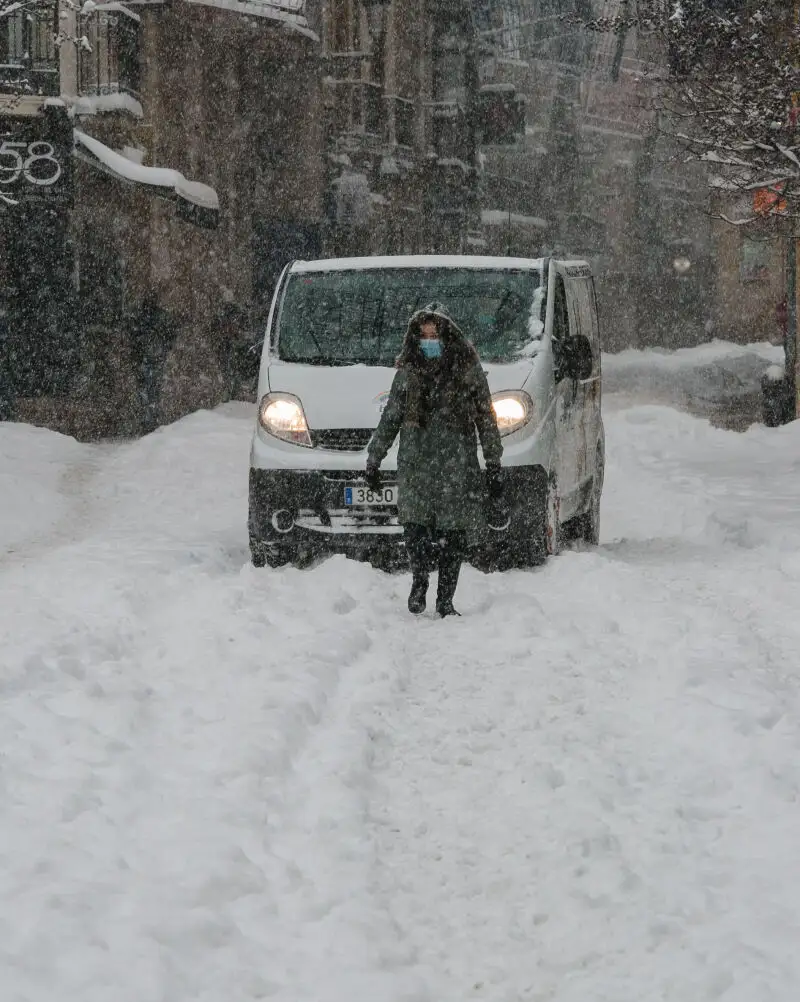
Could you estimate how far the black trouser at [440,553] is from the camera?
883 cm

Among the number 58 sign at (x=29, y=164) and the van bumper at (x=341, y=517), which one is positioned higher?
the number 58 sign at (x=29, y=164)

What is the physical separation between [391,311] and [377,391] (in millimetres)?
845

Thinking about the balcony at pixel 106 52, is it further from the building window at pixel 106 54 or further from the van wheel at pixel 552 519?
the van wheel at pixel 552 519

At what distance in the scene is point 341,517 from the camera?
9.96 meters

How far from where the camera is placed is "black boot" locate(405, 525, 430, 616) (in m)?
8.81

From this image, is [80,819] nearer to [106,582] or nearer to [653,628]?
[653,628]

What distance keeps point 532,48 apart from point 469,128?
20.8 feet

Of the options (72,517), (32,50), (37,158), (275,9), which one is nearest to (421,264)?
(72,517)

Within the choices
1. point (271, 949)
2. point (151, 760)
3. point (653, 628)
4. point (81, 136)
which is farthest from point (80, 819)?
point (81, 136)

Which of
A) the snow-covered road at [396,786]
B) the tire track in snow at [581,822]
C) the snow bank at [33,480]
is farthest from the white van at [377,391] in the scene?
the snow bank at [33,480]

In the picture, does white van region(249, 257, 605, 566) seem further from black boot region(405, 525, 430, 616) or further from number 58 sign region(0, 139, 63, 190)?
number 58 sign region(0, 139, 63, 190)

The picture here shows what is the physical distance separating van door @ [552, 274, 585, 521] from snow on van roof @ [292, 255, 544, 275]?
0.93 feet

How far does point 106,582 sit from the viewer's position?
31.2ft

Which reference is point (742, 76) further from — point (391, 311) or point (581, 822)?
point (581, 822)
